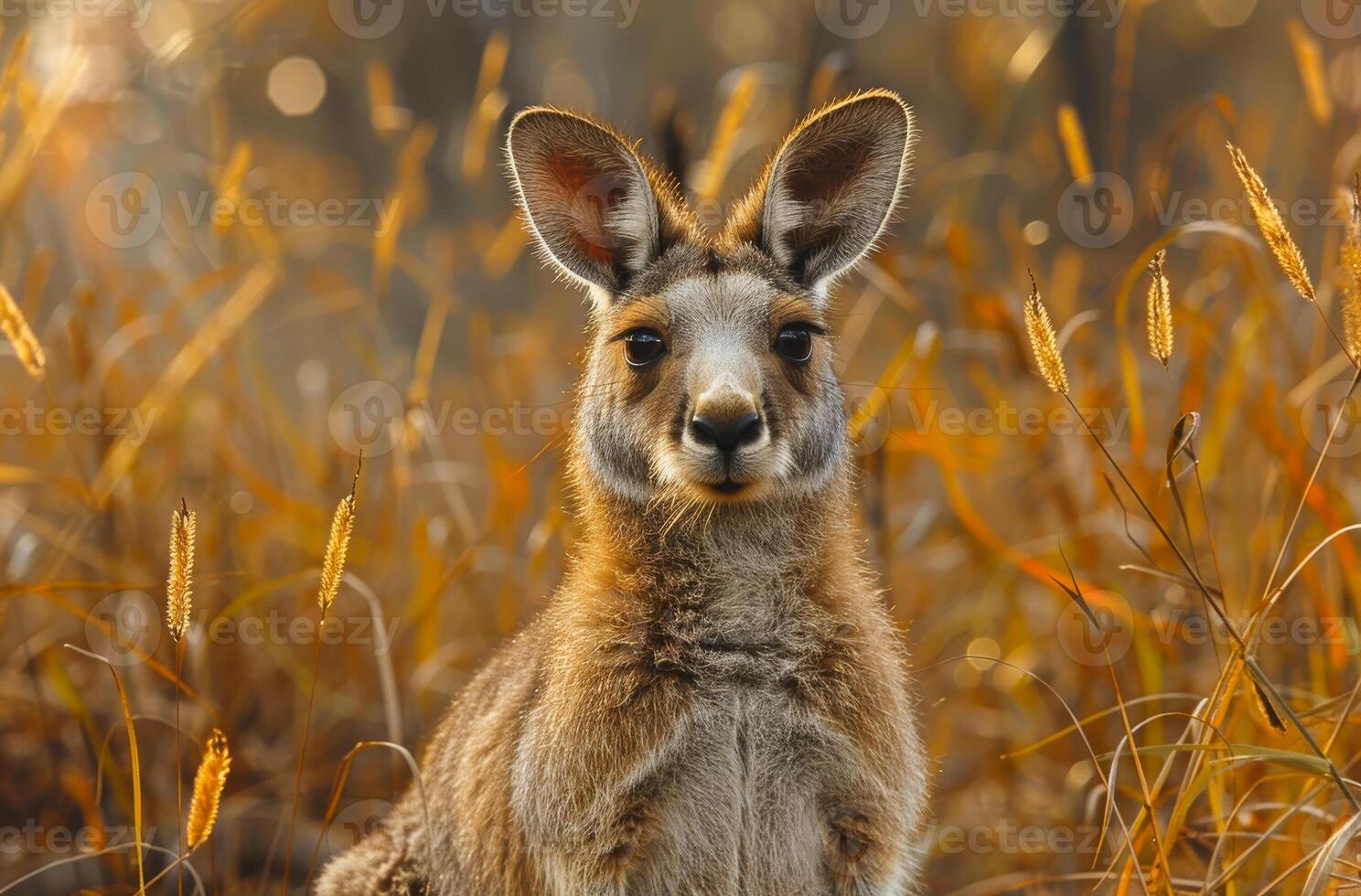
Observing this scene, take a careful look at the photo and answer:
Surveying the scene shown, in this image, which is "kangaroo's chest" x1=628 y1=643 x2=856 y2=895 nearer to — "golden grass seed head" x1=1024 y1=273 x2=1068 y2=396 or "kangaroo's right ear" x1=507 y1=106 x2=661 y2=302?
"golden grass seed head" x1=1024 y1=273 x2=1068 y2=396

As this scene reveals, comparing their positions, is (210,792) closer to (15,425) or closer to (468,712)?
(468,712)

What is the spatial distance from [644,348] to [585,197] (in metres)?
0.57

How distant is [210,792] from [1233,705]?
2955mm

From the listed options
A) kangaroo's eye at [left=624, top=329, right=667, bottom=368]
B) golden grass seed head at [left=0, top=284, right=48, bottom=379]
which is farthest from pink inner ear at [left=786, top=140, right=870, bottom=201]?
golden grass seed head at [left=0, top=284, right=48, bottom=379]

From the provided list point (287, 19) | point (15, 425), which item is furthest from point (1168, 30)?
point (15, 425)

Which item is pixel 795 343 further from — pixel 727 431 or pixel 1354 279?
pixel 1354 279

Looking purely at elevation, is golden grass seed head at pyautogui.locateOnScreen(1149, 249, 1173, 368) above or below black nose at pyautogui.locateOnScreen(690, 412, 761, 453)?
above

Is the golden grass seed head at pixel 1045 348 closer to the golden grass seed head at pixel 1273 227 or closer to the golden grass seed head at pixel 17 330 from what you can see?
the golden grass seed head at pixel 1273 227

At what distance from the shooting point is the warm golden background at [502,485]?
4641 millimetres

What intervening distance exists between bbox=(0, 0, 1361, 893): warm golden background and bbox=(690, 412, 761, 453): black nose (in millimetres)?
1182

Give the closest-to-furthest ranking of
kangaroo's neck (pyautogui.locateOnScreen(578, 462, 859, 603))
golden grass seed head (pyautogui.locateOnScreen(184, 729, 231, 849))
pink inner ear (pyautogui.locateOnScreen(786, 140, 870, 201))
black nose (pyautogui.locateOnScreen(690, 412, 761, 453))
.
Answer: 1. golden grass seed head (pyautogui.locateOnScreen(184, 729, 231, 849))
2. black nose (pyautogui.locateOnScreen(690, 412, 761, 453))
3. kangaroo's neck (pyautogui.locateOnScreen(578, 462, 859, 603))
4. pink inner ear (pyautogui.locateOnScreen(786, 140, 870, 201))

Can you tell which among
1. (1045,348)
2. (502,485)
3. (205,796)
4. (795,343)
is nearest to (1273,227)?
(1045,348)

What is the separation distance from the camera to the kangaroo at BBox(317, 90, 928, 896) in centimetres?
327

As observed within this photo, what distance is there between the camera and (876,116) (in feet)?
12.1
